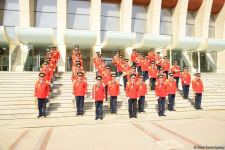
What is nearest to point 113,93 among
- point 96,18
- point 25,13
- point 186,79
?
point 186,79

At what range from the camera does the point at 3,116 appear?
1133 centimetres

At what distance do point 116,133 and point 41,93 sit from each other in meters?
3.92

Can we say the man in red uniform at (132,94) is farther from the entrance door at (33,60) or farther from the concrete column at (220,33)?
the concrete column at (220,33)

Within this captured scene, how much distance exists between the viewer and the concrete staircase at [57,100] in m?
11.9

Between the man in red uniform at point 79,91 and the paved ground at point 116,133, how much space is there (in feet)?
1.56

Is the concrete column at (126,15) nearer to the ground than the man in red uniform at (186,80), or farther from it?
farther from it

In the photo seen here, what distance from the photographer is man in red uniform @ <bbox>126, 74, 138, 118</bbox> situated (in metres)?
11.6

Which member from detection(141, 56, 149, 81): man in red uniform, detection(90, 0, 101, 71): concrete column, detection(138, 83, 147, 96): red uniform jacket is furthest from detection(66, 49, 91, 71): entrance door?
detection(138, 83, 147, 96): red uniform jacket

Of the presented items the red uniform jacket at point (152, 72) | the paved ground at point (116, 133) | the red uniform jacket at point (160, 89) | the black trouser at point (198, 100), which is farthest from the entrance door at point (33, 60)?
the black trouser at point (198, 100)

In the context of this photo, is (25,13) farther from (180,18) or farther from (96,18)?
(180,18)

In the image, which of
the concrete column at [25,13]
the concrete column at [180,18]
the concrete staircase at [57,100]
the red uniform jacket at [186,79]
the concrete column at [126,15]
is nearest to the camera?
the concrete staircase at [57,100]

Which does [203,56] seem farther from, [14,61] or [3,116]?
[3,116]

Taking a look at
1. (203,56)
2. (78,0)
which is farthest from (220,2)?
(78,0)

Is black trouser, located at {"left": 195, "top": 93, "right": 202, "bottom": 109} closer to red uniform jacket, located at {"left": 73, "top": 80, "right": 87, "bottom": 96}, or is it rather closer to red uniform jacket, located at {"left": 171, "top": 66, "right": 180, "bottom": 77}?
red uniform jacket, located at {"left": 171, "top": 66, "right": 180, "bottom": 77}
